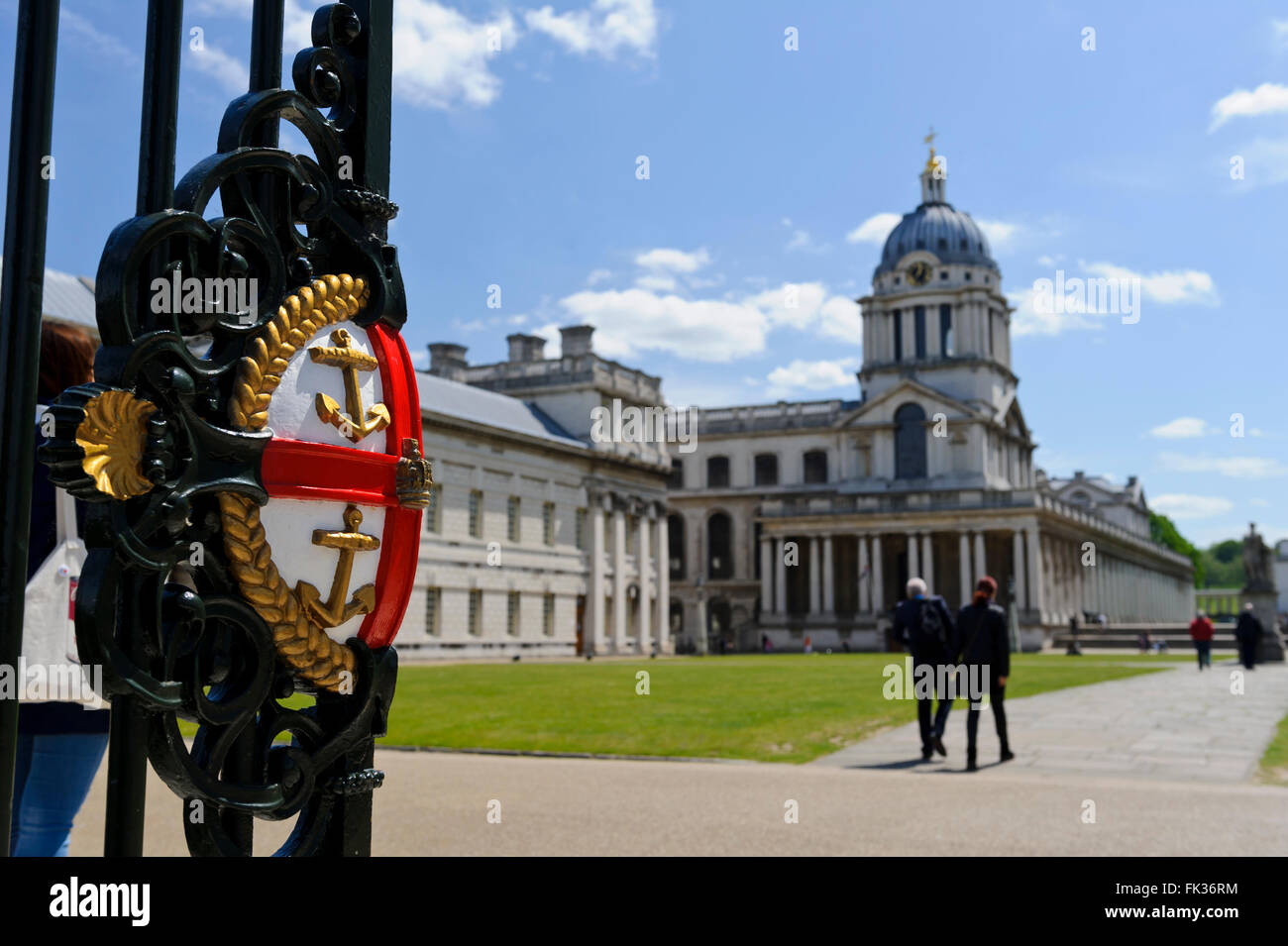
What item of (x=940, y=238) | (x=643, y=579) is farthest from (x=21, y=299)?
(x=940, y=238)

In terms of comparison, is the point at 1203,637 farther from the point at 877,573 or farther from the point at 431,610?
the point at 877,573

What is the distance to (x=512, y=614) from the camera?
62.1m

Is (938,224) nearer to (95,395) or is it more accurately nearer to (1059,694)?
(1059,694)

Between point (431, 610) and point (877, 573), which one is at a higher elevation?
point (877, 573)

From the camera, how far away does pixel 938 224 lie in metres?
93.0

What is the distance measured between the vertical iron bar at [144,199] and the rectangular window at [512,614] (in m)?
59.9

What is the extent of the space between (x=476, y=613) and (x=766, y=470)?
155 ft

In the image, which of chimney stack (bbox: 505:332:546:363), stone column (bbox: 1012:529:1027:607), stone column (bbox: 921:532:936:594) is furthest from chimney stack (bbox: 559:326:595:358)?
stone column (bbox: 1012:529:1027:607)

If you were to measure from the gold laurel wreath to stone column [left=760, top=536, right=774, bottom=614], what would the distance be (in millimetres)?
88533

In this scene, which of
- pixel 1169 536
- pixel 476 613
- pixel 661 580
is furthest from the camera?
pixel 1169 536

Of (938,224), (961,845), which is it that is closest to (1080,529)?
(938,224)

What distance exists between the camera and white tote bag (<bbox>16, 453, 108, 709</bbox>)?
381 cm

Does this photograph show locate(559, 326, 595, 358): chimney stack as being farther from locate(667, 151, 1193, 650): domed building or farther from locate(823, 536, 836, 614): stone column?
locate(823, 536, 836, 614): stone column

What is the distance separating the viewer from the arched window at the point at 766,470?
100812mm
